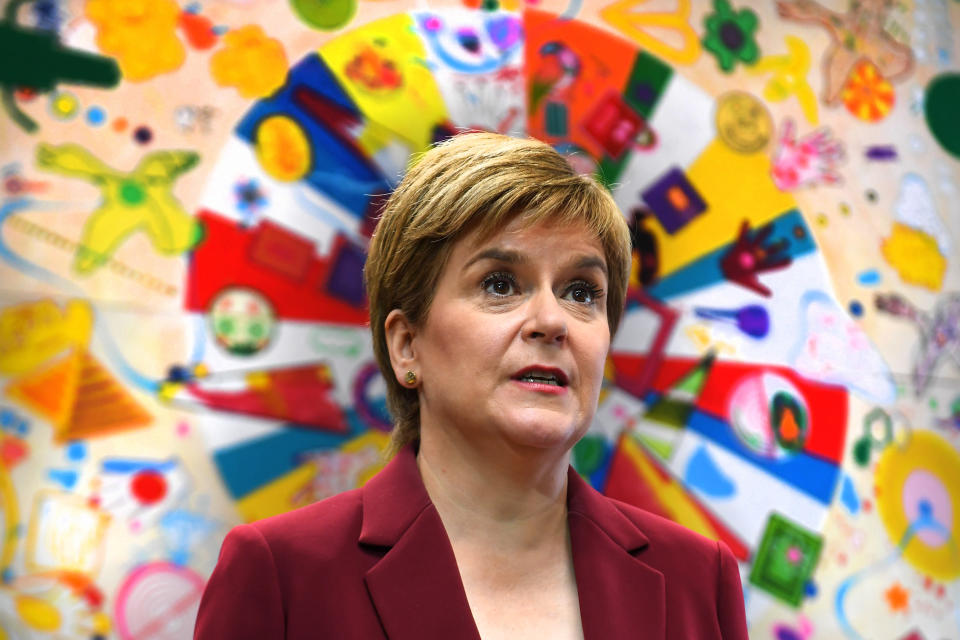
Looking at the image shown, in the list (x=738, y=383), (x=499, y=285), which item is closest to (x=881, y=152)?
(x=738, y=383)

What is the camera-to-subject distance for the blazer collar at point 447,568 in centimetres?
99

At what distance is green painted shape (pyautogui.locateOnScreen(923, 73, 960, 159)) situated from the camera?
252 cm

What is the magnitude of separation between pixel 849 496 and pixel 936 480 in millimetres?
287

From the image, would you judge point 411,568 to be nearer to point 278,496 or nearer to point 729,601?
point 729,601

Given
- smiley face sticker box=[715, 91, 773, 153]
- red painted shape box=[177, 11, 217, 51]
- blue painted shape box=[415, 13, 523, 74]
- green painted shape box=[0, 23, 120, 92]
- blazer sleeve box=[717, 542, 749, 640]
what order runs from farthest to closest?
1. smiley face sticker box=[715, 91, 773, 153]
2. blue painted shape box=[415, 13, 523, 74]
3. red painted shape box=[177, 11, 217, 51]
4. green painted shape box=[0, 23, 120, 92]
5. blazer sleeve box=[717, 542, 749, 640]

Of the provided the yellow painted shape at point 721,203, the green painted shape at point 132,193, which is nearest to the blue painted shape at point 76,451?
the green painted shape at point 132,193

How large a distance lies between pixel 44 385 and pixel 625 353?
116cm

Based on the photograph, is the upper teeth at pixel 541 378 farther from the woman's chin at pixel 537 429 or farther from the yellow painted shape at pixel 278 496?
the yellow painted shape at pixel 278 496

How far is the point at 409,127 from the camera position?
1.96 meters

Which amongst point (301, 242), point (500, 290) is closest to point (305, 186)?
point (301, 242)

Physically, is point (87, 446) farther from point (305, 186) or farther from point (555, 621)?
point (555, 621)

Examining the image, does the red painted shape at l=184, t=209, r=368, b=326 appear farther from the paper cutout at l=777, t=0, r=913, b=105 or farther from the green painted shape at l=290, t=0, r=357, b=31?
the paper cutout at l=777, t=0, r=913, b=105

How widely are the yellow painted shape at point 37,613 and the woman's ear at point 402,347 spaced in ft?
3.03

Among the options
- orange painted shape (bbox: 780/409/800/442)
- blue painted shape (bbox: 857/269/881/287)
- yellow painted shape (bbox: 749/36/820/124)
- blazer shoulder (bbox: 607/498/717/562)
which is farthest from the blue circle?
blue painted shape (bbox: 857/269/881/287)
